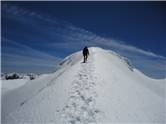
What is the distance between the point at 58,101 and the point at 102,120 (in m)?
4.78

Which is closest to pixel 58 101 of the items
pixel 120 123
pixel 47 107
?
pixel 47 107

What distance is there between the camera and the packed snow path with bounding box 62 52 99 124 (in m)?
12.1

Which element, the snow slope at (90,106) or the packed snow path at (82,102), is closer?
the packed snow path at (82,102)

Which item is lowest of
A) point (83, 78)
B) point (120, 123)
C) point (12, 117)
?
point (12, 117)

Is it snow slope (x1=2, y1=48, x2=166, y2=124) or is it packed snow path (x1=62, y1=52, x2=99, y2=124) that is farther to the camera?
snow slope (x1=2, y1=48, x2=166, y2=124)

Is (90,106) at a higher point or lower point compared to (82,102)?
lower

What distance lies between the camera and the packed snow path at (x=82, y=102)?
39.7ft

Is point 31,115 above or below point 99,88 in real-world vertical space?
below

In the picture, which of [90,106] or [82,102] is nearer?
[90,106]

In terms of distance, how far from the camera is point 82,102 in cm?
1389

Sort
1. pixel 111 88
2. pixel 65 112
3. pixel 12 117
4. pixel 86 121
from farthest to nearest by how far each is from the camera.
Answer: pixel 111 88 < pixel 12 117 < pixel 65 112 < pixel 86 121

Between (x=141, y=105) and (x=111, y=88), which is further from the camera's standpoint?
(x=111, y=88)

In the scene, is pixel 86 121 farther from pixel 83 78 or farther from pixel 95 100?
pixel 83 78

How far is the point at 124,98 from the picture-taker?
16.2 m
